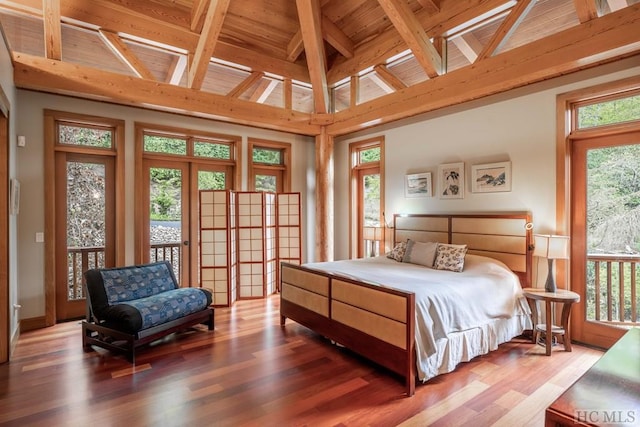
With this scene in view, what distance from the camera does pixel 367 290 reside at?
9.89ft

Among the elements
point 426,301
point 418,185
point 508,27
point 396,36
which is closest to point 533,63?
point 508,27

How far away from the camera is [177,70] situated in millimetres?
4656

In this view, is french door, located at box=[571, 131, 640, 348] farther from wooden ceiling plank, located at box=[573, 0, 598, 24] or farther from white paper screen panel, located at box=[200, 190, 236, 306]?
white paper screen panel, located at box=[200, 190, 236, 306]

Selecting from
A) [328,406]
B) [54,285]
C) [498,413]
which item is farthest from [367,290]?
[54,285]

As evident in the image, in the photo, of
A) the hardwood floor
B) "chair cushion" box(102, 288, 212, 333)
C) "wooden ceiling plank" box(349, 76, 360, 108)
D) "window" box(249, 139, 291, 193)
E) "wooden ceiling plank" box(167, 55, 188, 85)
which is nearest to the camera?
the hardwood floor

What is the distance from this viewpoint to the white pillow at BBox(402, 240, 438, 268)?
4.17 m

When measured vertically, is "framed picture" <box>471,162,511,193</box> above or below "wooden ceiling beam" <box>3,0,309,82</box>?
below

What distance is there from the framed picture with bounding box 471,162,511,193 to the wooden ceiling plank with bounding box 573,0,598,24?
1.56m

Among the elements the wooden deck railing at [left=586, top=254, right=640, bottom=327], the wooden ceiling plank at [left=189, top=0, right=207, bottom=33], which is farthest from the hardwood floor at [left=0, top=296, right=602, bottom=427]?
the wooden ceiling plank at [left=189, top=0, right=207, bottom=33]

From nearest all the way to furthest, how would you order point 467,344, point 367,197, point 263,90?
point 467,344, point 263,90, point 367,197

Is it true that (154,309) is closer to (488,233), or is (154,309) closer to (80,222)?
(80,222)

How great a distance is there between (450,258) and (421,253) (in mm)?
421

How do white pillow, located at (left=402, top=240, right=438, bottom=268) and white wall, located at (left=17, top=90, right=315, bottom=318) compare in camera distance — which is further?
white pillow, located at (left=402, top=240, right=438, bottom=268)

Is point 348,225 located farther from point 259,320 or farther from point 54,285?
point 54,285
